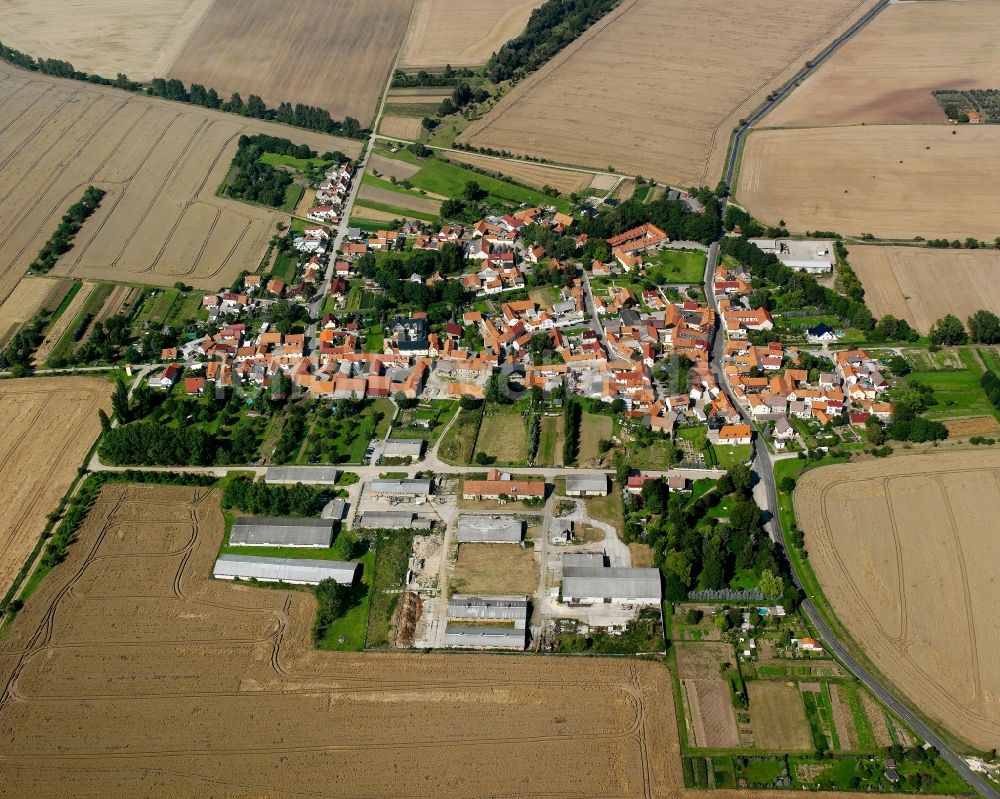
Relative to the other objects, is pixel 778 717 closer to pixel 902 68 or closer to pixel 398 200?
pixel 398 200

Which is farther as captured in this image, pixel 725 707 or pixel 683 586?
pixel 683 586

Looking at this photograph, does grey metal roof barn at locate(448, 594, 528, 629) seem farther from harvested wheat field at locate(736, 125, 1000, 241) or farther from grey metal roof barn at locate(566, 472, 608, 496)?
harvested wheat field at locate(736, 125, 1000, 241)

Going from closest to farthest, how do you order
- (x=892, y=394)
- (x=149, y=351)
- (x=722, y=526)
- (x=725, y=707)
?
(x=725, y=707), (x=722, y=526), (x=892, y=394), (x=149, y=351)

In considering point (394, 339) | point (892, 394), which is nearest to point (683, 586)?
point (892, 394)

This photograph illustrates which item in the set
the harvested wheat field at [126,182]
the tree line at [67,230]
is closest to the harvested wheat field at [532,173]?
the harvested wheat field at [126,182]

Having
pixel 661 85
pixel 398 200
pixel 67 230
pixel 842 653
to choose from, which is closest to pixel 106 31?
pixel 67 230

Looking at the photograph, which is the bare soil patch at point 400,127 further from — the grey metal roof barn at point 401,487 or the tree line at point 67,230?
the grey metal roof barn at point 401,487

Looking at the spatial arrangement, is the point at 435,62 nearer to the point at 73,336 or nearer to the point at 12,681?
the point at 73,336
